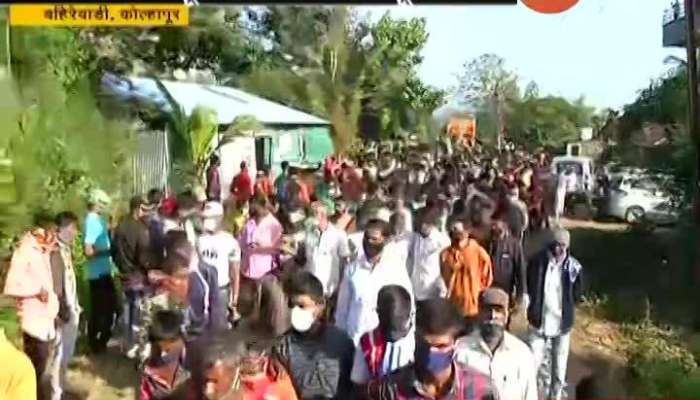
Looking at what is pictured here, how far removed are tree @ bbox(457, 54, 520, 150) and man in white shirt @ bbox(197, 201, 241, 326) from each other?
0.91m

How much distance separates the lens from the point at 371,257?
3.37 metres

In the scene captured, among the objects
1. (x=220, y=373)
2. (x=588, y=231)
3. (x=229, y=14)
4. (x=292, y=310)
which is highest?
(x=229, y=14)

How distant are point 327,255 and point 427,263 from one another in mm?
336

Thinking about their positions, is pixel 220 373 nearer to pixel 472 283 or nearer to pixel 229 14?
pixel 472 283

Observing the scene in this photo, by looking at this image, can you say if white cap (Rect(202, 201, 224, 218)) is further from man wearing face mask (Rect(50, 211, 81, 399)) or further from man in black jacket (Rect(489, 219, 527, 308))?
man in black jacket (Rect(489, 219, 527, 308))

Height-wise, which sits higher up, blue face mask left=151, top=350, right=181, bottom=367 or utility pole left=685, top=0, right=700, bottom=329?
utility pole left=685, top=0, right=700, bottom=329

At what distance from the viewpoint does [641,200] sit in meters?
3.30

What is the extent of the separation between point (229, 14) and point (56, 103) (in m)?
0.64

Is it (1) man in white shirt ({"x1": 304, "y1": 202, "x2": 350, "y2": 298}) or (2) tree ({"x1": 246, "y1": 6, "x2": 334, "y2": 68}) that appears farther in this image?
(1) man in white shirt ({"x1": 304, "y1": 202, "x2": 350, "y2": 298})

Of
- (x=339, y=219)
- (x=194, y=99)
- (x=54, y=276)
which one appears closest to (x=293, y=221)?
(x=339, y=219)

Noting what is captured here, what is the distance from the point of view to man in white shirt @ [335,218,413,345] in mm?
3355

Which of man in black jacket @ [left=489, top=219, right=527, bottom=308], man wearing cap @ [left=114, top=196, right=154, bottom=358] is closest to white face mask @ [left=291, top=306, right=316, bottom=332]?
man wearing cap @ [left=114, top=196, right=154, bottom=358]

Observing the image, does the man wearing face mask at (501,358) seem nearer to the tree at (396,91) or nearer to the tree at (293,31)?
the tree at (396,91)

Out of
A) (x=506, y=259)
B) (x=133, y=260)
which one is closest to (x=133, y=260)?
(x=133, y=260)
